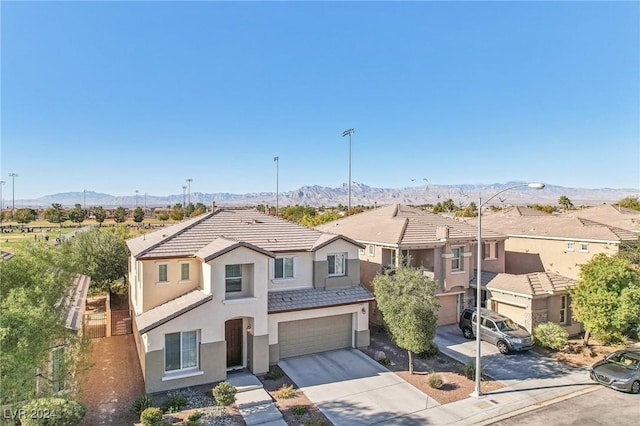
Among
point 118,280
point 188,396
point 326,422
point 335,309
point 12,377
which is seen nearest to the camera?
point 12,377

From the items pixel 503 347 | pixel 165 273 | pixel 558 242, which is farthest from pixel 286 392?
pixel 558 242

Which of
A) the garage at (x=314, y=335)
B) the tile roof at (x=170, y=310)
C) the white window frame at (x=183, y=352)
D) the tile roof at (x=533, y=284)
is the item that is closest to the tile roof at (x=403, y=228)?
the tile roof at (x=533, y=284)

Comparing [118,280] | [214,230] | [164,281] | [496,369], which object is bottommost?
[496,369]

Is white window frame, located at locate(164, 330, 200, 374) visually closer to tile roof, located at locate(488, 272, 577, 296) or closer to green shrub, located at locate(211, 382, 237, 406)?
green shrub, located at locate(211, 382, 237, 406)

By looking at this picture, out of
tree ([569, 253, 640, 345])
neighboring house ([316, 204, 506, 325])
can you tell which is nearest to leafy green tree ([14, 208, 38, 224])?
neighboring house ([316, 204, 506, 325])

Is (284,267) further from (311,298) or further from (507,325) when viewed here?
(507,325)

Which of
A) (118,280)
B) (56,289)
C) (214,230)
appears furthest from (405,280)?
(118,280)

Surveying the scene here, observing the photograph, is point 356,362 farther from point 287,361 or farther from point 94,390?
point 94,390
